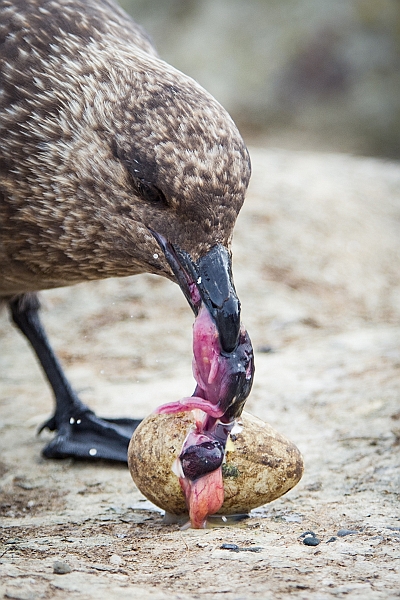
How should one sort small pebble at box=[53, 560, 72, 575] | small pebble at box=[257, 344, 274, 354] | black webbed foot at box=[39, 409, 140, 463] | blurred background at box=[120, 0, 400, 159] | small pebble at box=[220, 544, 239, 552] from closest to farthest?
small pebble at box=[53, 560, 72, 575] < small pebble at box=[220, 544, 239, 552] < black webbed foot at box=[39, 409, 140, 463] < small pebble at box=[257, 344, 274, 354] < blurred background at box=[120, 0, 400, 159]

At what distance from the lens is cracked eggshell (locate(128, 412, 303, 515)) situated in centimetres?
269

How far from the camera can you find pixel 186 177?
273 cm

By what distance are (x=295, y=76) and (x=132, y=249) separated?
33.3ft

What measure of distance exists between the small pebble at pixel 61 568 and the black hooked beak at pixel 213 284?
81 centimetres

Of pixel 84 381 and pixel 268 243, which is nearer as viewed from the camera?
pixel 84 381

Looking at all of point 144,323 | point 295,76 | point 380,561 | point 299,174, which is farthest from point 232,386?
point 295,76

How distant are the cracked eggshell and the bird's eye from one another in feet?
2.39

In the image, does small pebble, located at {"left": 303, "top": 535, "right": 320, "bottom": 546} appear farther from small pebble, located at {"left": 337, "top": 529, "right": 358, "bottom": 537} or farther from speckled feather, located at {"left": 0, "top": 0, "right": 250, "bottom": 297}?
speckled feather, located at {"left": 0, "top": 0, "right": 250, "bottom": 297}

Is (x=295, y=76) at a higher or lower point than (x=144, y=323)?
higher

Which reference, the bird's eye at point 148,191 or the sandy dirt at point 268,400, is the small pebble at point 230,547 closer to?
the sandy dirt at point 268,400

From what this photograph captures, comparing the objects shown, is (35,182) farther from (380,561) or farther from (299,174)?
(299,174)

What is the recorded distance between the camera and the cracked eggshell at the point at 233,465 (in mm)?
2688

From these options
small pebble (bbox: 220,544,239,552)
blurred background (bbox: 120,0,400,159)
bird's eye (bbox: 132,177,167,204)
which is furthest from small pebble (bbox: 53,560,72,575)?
blurred background (bbox: 120,0,400,159)

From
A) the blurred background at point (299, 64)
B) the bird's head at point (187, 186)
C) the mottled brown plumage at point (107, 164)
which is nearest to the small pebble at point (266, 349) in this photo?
the mottled brown plumage at point (107, 164)
